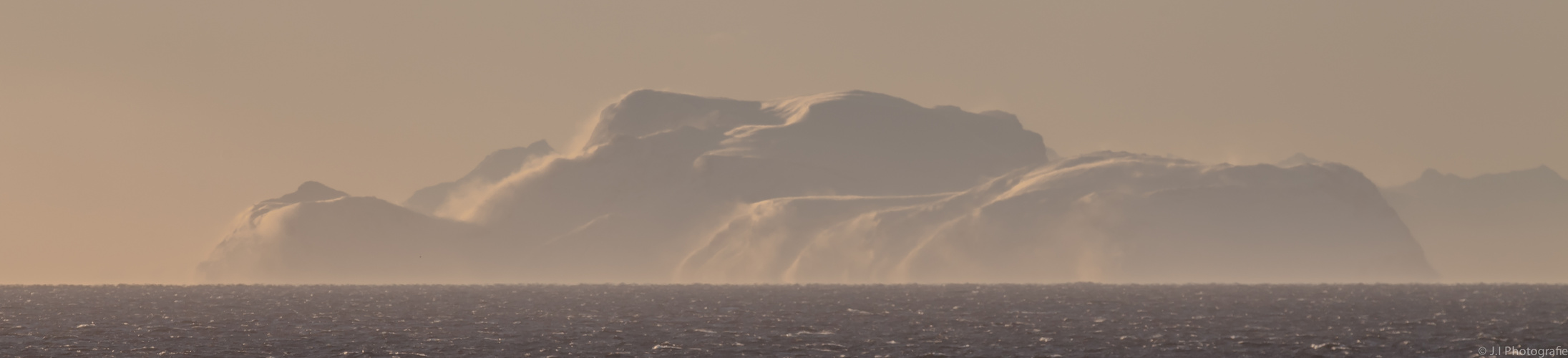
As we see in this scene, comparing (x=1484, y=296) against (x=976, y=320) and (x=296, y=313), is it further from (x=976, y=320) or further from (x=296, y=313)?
(x=296, y=313)

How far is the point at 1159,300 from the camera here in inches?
5482

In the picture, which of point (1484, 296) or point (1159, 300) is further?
point (1484, 296)

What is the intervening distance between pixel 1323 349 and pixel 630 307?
69.1m

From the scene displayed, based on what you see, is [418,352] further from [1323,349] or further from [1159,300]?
[1159,300]

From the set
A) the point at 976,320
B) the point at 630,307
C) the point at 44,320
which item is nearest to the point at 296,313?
the point at 44,320

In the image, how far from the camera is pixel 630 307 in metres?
126

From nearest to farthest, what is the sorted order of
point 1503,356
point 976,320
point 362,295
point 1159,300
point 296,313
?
point 1503,356 < point 976,320 < point 296,313 < point 1159,300 < point 362,295

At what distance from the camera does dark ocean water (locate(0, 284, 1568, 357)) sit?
236ft

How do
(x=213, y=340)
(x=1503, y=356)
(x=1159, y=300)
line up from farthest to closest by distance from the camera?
(x=1159, y=300), (x=213, y=340), (x=1503, y=356)

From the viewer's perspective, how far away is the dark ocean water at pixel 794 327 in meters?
72.0

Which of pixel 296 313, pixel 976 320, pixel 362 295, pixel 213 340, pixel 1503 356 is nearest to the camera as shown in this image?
pixel 1503 356

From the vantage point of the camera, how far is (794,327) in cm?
9050

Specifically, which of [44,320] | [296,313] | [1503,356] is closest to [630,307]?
[296,313]

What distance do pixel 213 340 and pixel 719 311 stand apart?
44940 mm
